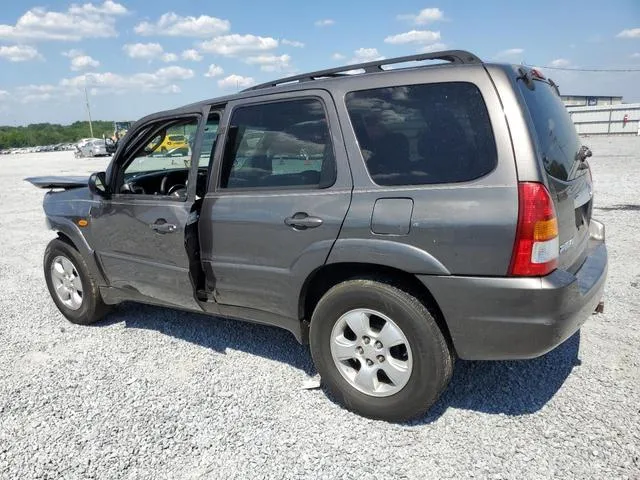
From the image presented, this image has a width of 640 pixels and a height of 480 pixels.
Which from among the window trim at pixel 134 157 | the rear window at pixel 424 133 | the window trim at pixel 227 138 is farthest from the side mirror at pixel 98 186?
the rear window at pixel 424 133

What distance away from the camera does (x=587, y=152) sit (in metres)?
3.11

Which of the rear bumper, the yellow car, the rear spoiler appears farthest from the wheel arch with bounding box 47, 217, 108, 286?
the rear bumper

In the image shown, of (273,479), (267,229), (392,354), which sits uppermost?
(267,229)

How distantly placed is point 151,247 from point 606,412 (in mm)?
3070

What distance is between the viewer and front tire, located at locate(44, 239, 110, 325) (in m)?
4.18

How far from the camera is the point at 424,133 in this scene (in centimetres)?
250

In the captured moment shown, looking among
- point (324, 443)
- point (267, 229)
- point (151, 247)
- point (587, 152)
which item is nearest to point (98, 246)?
point (151, 247)

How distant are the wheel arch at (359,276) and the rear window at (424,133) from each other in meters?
0.49

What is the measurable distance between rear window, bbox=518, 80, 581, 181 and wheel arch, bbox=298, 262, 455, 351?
87cm

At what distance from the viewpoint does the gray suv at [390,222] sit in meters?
2.32

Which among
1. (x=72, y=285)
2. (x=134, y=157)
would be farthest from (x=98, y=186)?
(x=72, y=285)

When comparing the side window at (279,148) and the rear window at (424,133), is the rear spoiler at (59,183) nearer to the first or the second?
the side window at (279,148)

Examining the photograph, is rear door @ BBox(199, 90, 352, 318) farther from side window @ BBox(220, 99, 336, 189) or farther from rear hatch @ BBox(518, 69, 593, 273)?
rear hatch @ BBox(518, 69, 593, 273)

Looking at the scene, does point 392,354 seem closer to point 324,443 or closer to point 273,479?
point 324,443
